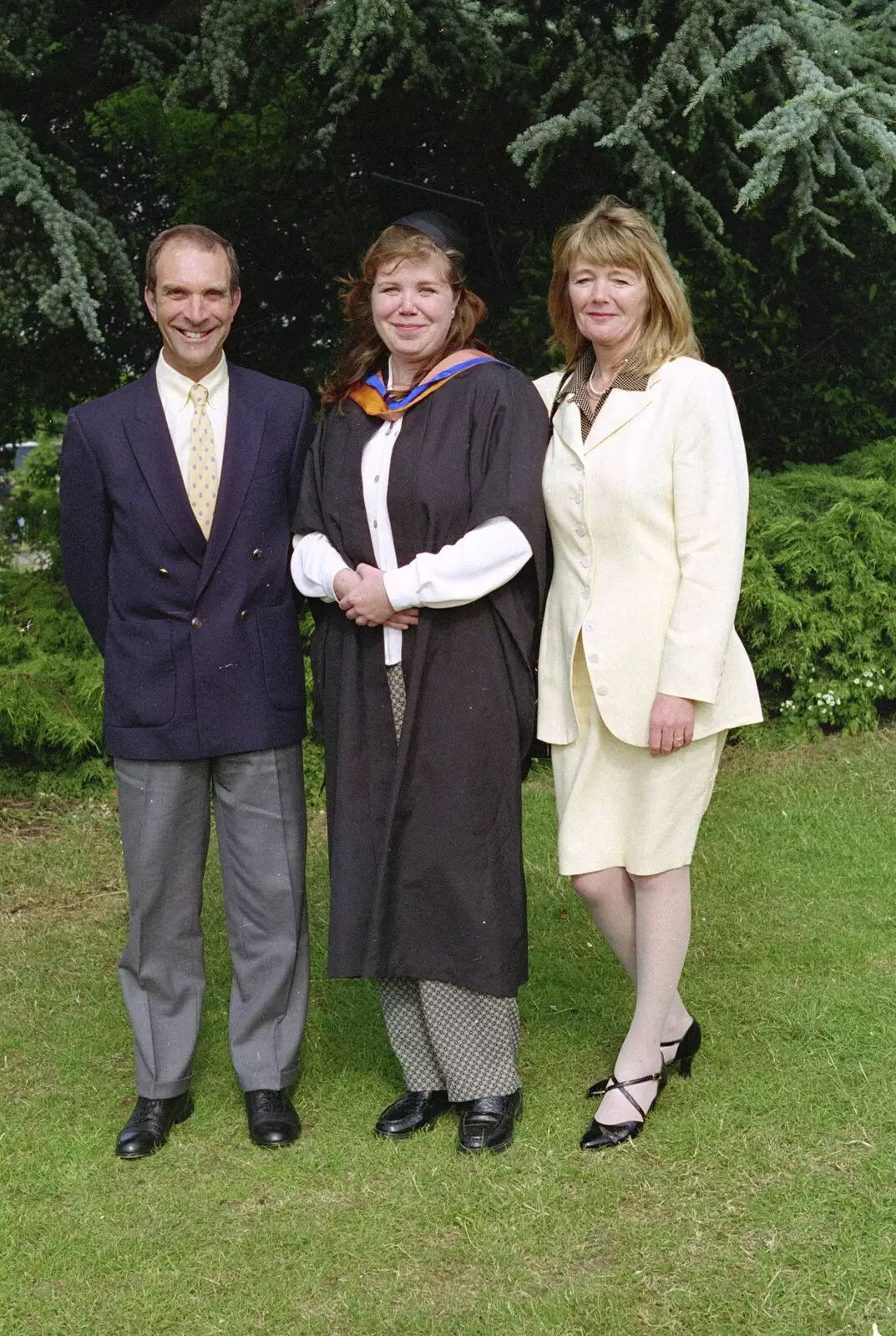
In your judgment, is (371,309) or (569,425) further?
(371,309)

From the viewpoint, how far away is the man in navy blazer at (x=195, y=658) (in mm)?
3449

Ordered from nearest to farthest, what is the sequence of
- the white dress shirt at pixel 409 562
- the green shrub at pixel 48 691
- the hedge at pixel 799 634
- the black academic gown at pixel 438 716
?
the white dress shirt at pixel 409 562 → the black academic gown at pixel 438 716 → the green shrub at pixel 48 691 → the hedge at pixel 799 634

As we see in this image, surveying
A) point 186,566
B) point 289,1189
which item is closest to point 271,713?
point 186,566

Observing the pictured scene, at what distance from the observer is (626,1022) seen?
13.9ft

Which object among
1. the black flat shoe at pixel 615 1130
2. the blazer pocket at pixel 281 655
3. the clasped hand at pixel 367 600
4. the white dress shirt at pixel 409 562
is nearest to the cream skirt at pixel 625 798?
the white dress shirt at pixel 409 562

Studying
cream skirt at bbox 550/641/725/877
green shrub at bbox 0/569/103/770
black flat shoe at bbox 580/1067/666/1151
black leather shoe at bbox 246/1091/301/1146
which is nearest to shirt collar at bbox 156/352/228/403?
cream skirt at bbox 550/641/725/877

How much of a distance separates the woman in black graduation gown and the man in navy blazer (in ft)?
0.44

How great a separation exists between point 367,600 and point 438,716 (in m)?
0.33

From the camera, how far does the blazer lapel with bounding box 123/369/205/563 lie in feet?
11.3

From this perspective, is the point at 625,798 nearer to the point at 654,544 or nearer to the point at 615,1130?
the point at 654,544

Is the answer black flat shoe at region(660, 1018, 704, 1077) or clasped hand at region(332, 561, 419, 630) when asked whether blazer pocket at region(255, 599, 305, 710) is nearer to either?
clasped hand at region(332, 561, 419, 630)

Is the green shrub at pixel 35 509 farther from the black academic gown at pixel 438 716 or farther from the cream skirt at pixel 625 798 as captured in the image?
the cream skirt at pixel 625 798

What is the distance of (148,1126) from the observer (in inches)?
145

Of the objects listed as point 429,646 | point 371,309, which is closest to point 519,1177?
point 429,646
